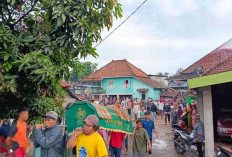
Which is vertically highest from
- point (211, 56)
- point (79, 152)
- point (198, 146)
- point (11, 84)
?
point (211, 56)

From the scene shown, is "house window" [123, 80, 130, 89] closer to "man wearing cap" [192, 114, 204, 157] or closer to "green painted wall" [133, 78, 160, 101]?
"green painted wall" [133, 78, 160, 101]

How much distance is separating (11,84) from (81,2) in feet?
6.45

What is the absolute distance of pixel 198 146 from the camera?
827 centimetres

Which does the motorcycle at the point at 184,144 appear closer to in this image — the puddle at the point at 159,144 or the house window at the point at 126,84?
the puddle at the point at 159,144

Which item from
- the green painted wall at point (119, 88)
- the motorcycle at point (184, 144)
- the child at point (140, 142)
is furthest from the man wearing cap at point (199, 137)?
the green painted wall at point (119, 88)

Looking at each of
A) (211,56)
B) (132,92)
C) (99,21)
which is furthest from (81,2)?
(132,92)

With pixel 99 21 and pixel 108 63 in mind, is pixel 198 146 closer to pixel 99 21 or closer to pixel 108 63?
pixel 99 21

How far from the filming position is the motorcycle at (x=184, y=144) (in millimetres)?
8820

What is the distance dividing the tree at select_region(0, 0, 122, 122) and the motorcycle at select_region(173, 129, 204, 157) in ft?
18.8

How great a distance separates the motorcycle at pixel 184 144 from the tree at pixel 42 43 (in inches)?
225

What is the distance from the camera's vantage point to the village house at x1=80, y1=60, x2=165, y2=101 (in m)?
37.1

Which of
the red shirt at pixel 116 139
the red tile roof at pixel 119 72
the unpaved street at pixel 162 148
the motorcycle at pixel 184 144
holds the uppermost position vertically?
the red tile roof at pixel 119 72

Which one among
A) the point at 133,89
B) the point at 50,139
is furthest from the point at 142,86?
the point at 50,139

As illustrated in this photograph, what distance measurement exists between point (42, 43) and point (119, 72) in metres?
34.6
